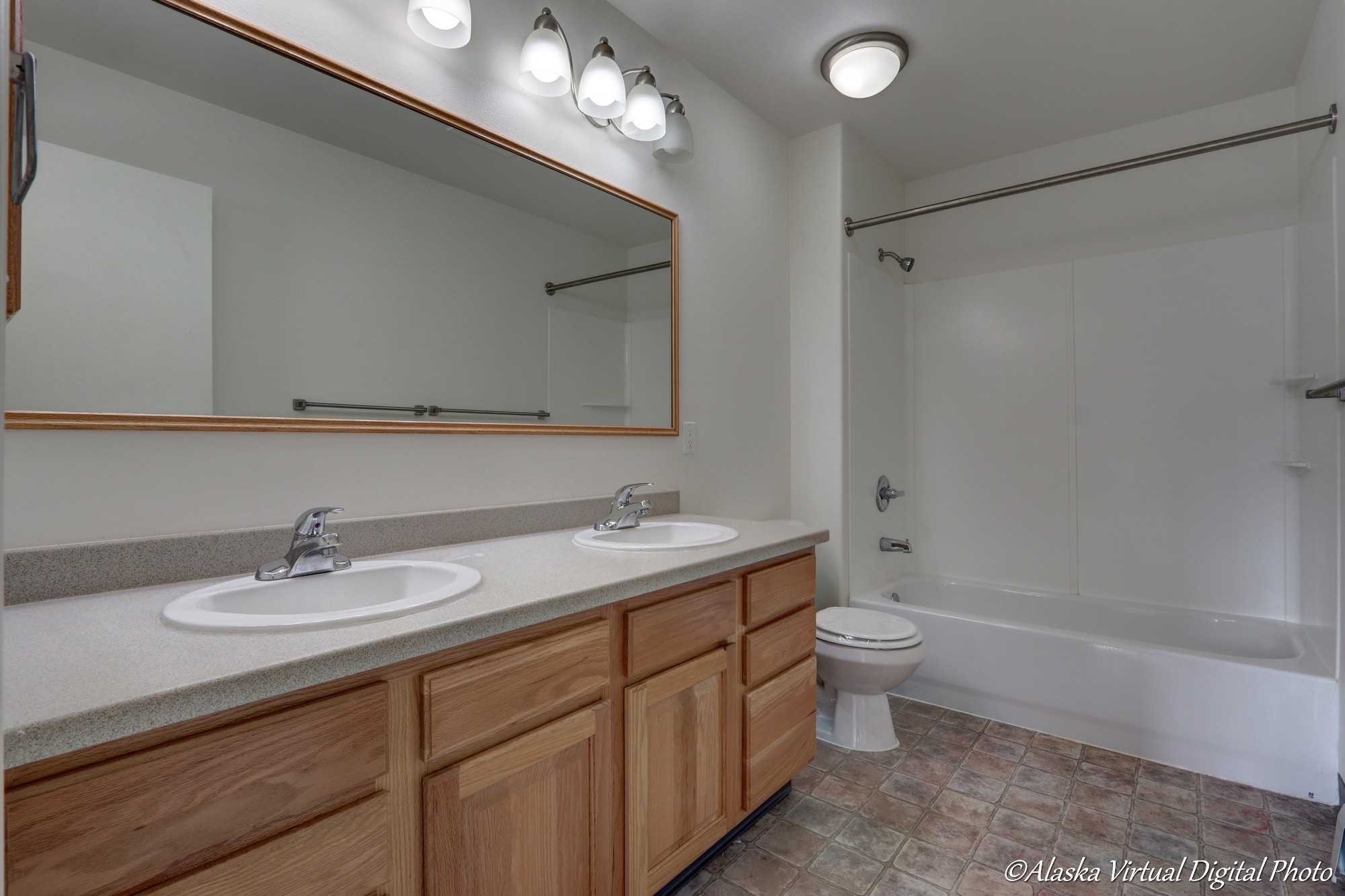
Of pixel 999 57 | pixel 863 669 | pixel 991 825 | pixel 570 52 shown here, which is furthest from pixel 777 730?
pixel 999 57

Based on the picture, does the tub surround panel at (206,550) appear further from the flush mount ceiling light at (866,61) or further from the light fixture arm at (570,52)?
the flush mount ceiling light at (866,61)

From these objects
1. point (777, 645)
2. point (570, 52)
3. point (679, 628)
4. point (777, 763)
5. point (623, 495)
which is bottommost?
point (777, 763)

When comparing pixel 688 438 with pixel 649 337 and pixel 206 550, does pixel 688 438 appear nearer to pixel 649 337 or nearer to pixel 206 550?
pixel 649 337

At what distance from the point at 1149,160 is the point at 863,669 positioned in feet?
6.29

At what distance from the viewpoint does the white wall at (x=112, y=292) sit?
40.6 inches

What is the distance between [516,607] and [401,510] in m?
0.62

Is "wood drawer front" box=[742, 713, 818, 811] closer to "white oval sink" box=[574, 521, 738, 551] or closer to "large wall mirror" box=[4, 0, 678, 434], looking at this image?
"white oval sink" box=[574, 521, 738, 551]

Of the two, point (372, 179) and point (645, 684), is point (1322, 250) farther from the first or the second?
point (372, 179)

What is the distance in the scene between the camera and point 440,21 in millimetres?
1446

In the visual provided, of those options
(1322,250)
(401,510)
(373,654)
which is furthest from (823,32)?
(373,654)

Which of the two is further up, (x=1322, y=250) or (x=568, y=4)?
(x=568, y=4)

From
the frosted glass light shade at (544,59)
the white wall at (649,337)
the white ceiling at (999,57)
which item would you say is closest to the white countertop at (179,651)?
the white wall at (649,337)

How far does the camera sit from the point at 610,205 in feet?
6.61

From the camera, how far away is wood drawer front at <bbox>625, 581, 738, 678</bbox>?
128 cm
